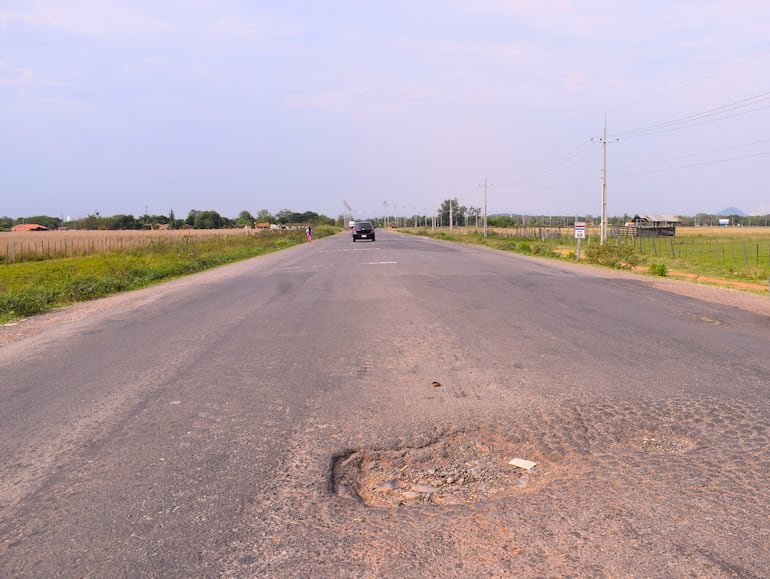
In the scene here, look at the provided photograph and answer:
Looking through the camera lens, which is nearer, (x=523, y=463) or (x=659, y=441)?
(x=523, y=463)

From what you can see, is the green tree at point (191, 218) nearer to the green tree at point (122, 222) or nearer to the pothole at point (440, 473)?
the green tree at point (122, 222)

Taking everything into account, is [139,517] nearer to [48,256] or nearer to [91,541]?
[91,541]

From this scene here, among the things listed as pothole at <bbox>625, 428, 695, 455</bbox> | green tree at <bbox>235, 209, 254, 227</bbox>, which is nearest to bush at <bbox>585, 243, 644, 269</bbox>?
pothole at <bbox>625, 428, 695, 455</bbox>

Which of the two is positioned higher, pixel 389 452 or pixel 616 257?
pixel 616 257

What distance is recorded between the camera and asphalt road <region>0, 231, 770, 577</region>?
3133mm

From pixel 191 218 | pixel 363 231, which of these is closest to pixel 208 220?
pixel 191 218

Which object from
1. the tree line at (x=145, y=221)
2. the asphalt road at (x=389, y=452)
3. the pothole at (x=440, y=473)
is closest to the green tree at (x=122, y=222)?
the tree line at (x=145, y=221)

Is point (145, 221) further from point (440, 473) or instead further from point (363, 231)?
point (440, 473)

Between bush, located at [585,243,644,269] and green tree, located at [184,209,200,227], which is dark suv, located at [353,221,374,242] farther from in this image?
green tree, located at [184,209,200,227]

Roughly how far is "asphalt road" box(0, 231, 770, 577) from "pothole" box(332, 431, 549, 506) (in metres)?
0.02

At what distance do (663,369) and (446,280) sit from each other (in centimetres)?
1004

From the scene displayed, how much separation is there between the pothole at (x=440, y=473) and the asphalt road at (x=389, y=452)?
0.06 ft

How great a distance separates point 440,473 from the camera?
4137 mm

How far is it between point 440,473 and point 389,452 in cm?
51
